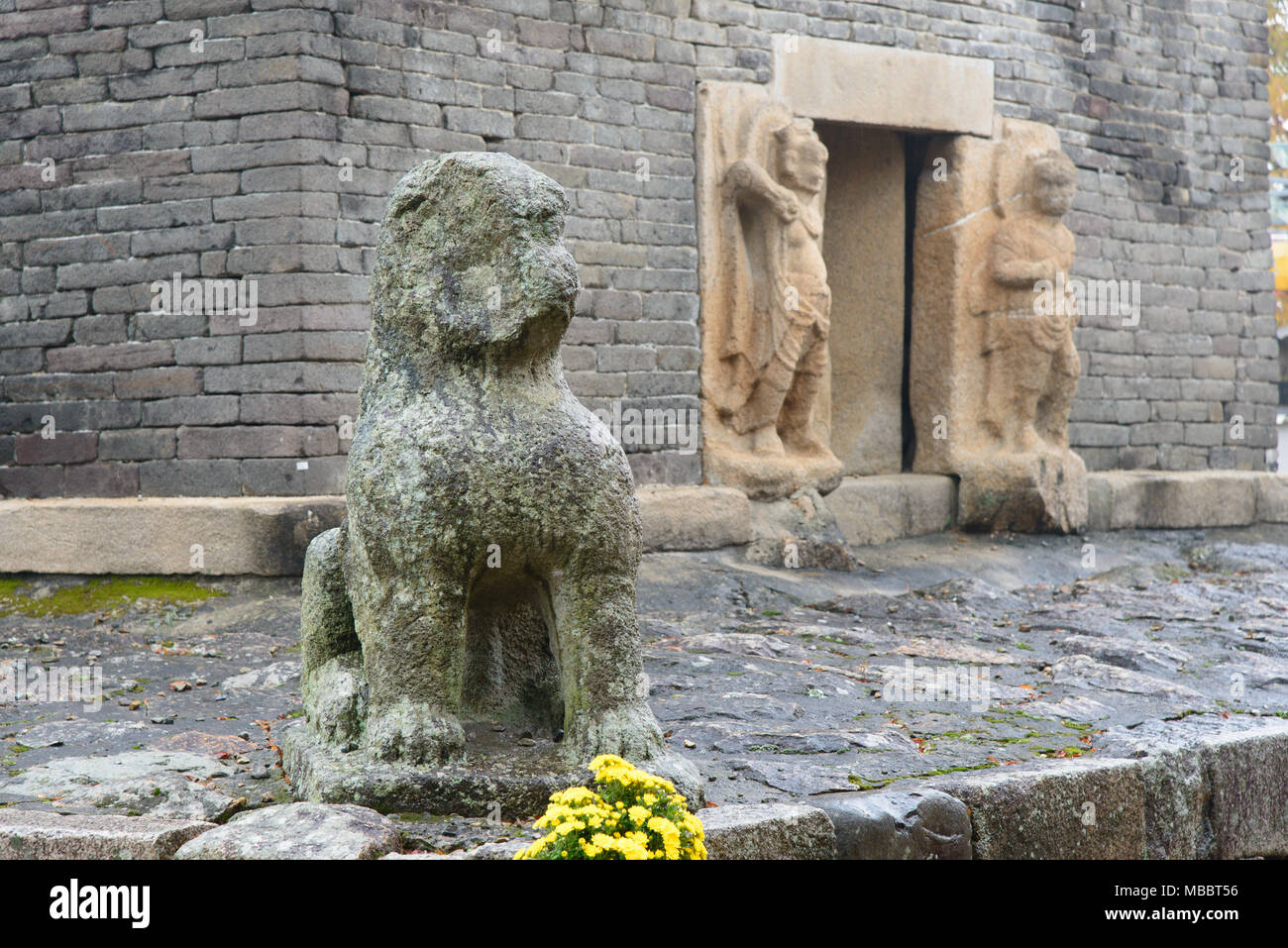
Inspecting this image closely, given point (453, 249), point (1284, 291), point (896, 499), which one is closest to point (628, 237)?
point (896, 499)

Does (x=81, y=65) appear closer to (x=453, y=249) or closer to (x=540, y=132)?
(x=540, y=132)

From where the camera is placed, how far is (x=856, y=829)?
128 inches

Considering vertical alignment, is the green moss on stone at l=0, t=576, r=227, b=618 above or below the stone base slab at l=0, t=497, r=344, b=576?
below

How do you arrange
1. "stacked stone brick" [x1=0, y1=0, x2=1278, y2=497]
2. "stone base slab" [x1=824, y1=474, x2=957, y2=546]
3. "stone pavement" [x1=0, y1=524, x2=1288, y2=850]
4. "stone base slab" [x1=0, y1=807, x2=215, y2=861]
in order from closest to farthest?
"stone base slab" [x1=0, y1=807, x2=215, y2=861] → "stone pavement" [x1=0, y1=524, x2=1288, y2=850] → "stacked stone brick" [x1=0, y1=0, x2=1278, y2=497] → "stone base slab" [x1=824, y1=474, x2=957, y2=546]

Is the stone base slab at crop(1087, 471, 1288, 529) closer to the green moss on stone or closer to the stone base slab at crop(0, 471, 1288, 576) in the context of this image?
the stone base slab at crop(0, 471, 1288, 576)

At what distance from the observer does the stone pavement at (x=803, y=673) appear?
12.2ft

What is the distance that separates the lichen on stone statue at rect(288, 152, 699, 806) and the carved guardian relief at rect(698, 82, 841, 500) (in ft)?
15.7

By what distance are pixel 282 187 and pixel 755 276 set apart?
113 inches

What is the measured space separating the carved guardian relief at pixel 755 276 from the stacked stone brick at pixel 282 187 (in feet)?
0.45

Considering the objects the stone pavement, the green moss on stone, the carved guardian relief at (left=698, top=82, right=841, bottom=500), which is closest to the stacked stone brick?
the carved guardian relief at (left=698, top=82, right=841, bottom=500)

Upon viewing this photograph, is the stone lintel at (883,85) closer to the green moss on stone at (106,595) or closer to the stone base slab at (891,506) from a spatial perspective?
the stone base slab at (891,506)

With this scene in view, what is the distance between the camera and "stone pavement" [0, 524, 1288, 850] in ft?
12.2

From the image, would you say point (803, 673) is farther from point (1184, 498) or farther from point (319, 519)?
point (1184, 498)

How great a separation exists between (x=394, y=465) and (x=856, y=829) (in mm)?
1416
